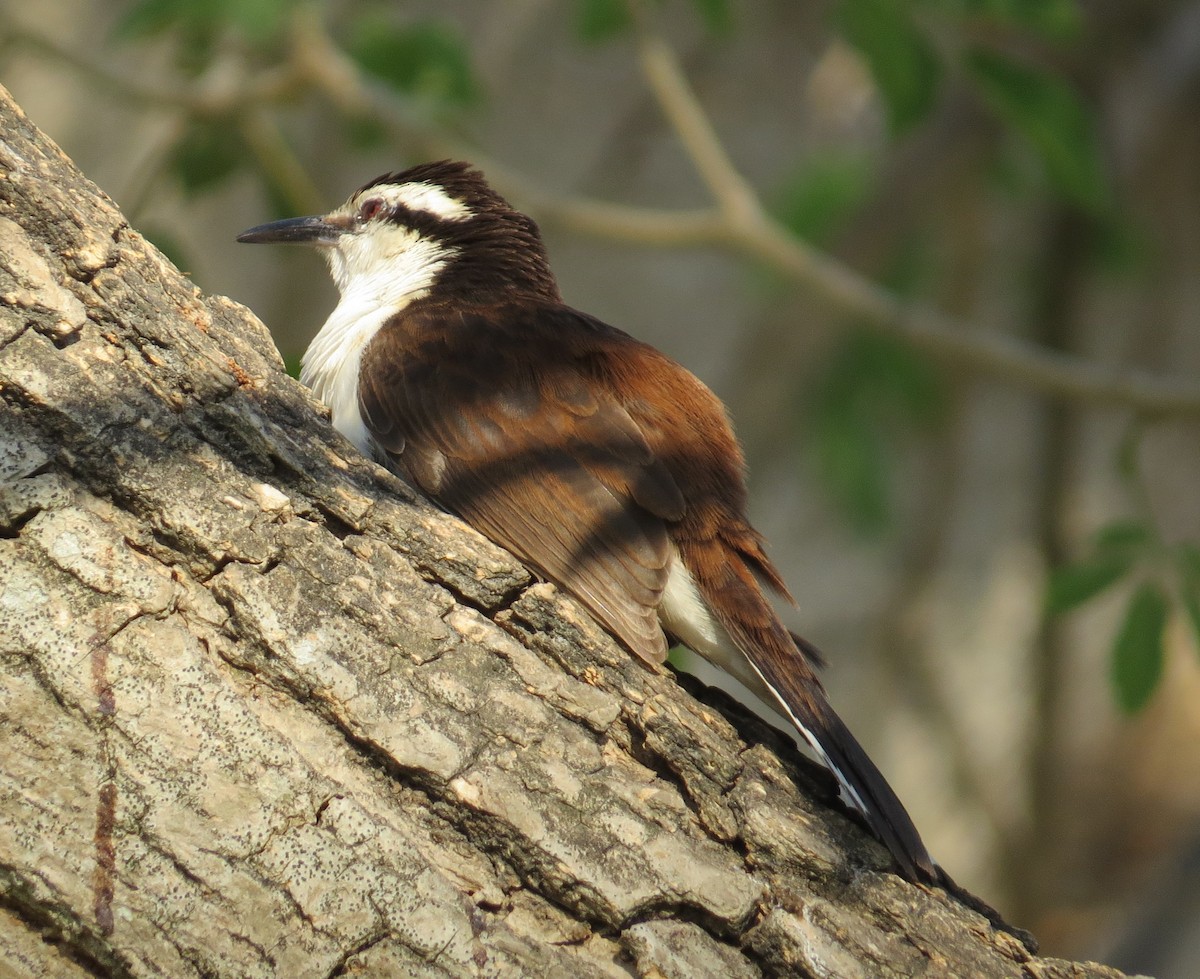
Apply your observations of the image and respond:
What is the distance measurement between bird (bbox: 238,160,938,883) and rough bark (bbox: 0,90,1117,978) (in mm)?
458

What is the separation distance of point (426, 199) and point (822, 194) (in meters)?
3.18

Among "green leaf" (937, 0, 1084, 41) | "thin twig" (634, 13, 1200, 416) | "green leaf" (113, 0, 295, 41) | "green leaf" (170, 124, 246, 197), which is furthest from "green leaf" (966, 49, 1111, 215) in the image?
"green leaf" (170, 124, 246, 197)

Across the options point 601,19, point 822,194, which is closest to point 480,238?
point 601,19

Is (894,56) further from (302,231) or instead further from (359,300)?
(302,231)

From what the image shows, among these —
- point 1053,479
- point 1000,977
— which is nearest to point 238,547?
point 1000,977

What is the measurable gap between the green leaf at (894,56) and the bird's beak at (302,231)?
1.95 meters

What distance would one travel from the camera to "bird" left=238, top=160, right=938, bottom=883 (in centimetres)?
322

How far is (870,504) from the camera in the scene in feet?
26.0

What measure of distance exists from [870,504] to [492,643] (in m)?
5.78

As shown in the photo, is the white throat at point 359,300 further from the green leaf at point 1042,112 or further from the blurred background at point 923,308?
the blurred background at point 923,308

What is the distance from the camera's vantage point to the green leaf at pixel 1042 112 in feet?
15.4

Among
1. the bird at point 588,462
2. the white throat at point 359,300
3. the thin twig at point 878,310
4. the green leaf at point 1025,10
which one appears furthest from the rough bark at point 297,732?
the thin twig at point 878,310

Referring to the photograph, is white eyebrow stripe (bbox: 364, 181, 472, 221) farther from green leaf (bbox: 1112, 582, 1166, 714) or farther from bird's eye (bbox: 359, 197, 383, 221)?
green leaf (bbox: 1112, 582, 1166, 714)

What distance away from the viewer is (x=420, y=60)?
5227mm
